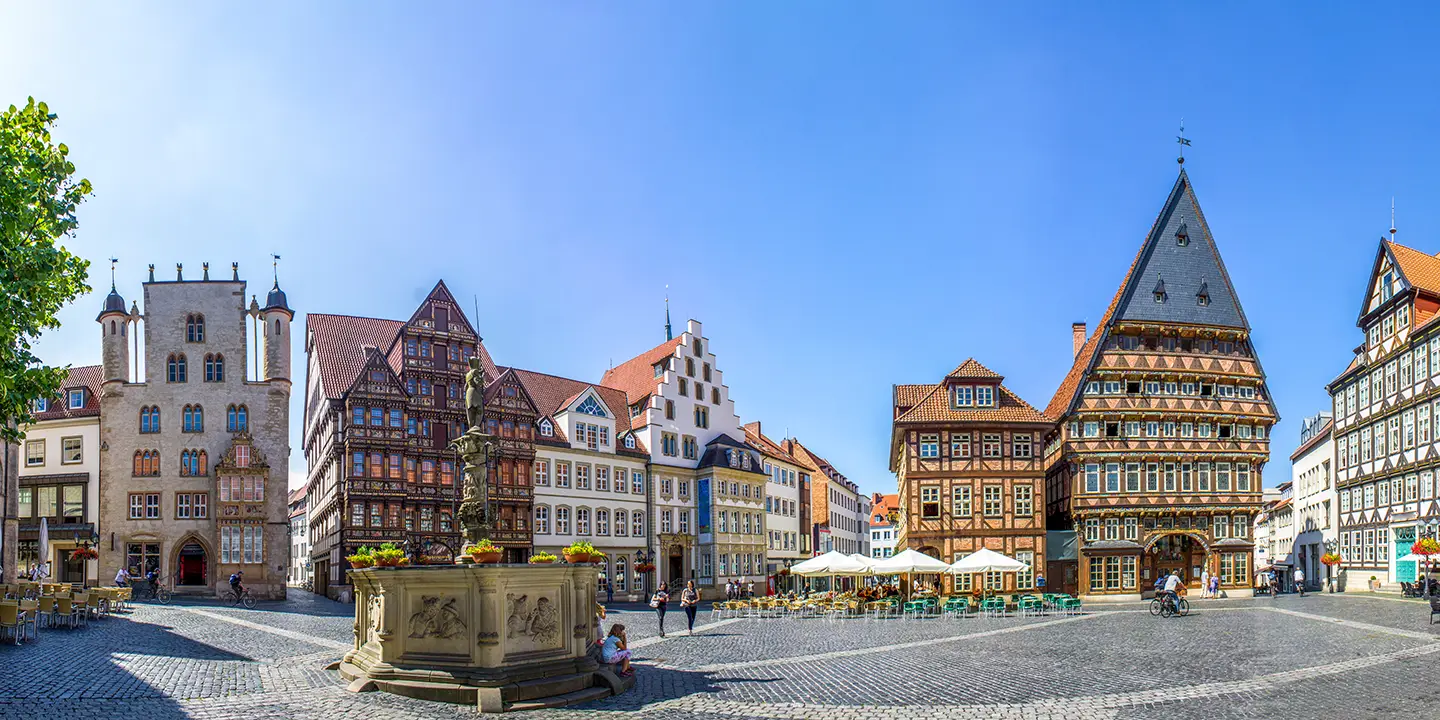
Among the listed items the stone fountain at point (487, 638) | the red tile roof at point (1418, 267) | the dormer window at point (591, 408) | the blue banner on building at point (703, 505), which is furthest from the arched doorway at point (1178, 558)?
the stone fountain at point (487, 638)

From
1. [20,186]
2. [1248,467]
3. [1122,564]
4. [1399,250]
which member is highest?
[1399,250]

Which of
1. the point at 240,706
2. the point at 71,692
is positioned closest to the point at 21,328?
the point at 71,692

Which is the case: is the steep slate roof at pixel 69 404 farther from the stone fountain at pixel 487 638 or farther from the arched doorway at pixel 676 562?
the stone fountain at pixel 487 638

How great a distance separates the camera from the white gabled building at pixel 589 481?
57406 mm

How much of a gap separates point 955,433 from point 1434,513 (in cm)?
1981

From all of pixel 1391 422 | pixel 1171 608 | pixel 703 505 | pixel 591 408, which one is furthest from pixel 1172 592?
pixel 591 408

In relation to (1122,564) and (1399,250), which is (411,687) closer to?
(1122,564)

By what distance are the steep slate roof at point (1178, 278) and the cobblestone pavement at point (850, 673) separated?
26919 millimetres

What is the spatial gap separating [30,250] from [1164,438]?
5110 centimetres

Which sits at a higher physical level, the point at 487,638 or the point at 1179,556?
the point at 487,638

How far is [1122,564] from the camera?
58.0 m

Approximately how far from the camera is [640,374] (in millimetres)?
68188

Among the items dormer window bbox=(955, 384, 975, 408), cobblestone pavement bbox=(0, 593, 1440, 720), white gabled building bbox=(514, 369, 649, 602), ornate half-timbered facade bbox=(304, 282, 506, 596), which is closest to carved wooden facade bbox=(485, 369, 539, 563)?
ornate half-timbered facade bbox=(304, 282, 506, 596)

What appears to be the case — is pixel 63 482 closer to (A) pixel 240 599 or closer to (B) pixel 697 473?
(A) pixel 240 599
